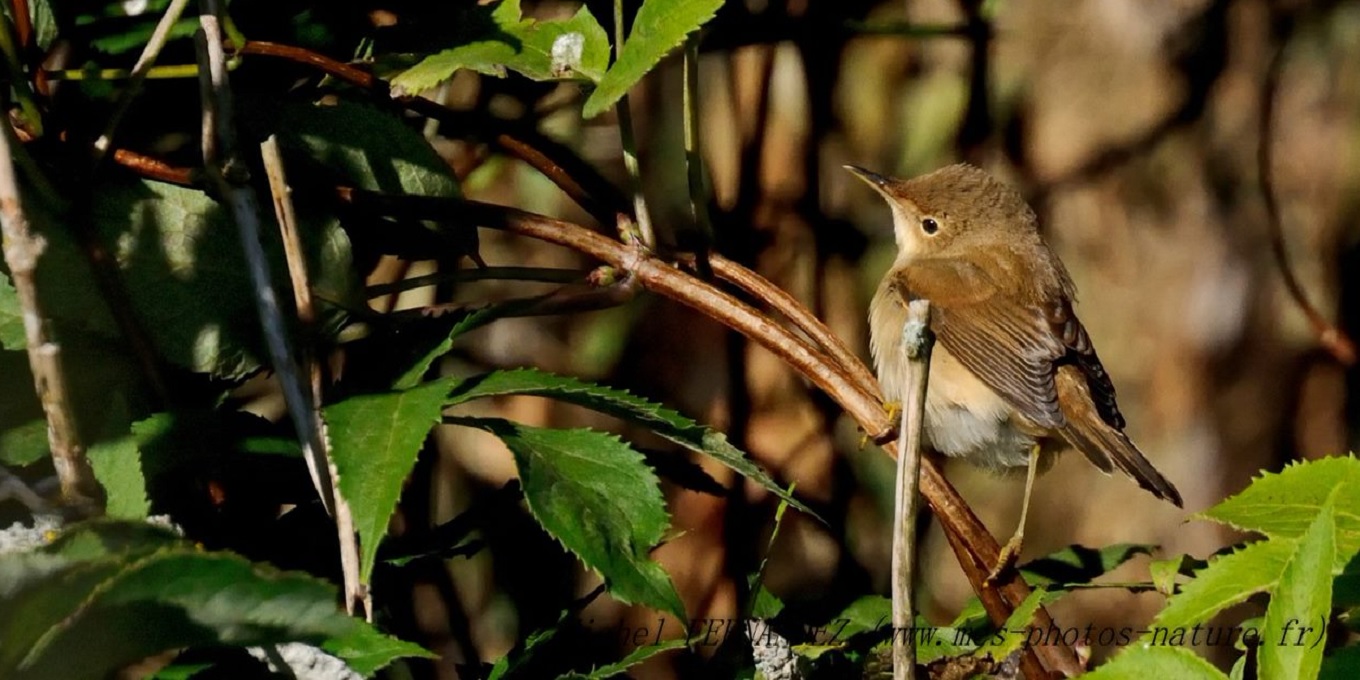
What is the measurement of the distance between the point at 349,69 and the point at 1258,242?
96.3 inches

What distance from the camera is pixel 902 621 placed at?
52.6 inches

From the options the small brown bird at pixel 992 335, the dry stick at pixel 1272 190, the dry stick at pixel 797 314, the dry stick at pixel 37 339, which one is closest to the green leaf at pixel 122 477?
the dry stick at pixel 37 339

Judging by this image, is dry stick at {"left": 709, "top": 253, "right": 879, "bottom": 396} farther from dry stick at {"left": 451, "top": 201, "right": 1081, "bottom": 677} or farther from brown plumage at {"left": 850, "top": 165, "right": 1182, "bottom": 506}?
brown plumage at {"left": 850, "top": 165, "right": 1182, "bottom": 506}

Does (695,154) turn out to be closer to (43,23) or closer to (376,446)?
(376,446)

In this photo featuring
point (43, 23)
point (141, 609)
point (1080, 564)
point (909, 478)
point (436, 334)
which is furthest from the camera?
point (1080, 564)

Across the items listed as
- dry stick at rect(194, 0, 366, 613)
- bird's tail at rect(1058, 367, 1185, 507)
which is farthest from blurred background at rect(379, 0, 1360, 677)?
dry stick at rect(194, 0, 366, 613)

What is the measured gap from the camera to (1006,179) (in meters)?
3.39

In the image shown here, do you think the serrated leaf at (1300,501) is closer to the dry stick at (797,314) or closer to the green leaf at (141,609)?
the dry stick at (797,314)

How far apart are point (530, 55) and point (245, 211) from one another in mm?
454

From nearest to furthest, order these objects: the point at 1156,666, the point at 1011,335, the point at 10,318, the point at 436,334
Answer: the point at 1156,666
the point at 10,318
the point at 436,334
the point at 1011,335

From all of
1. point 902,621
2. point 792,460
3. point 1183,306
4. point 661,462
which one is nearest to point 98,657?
point 902,621

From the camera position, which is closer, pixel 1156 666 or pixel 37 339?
pixel 1156 666

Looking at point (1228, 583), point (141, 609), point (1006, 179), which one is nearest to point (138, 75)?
point (141, 609)

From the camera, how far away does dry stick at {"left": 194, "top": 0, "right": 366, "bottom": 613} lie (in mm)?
1551
